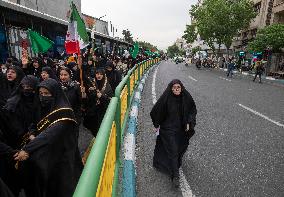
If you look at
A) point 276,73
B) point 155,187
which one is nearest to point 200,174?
point 155,187

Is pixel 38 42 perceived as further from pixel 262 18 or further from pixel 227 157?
pixel 262 18

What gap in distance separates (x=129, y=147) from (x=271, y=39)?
23960 millimetres

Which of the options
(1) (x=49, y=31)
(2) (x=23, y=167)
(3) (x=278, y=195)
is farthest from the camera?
(1) (x=49, y=31)

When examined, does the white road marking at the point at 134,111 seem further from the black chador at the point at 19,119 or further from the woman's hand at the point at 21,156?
the woman's hand at the point at 21,156

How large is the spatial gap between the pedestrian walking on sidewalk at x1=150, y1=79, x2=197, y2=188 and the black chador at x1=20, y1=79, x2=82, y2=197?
162 cm

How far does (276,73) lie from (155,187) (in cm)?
2727

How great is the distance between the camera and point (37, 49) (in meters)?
11.5

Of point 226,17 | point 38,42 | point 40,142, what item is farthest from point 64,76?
point 226,17

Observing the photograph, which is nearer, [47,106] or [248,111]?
[47,106]

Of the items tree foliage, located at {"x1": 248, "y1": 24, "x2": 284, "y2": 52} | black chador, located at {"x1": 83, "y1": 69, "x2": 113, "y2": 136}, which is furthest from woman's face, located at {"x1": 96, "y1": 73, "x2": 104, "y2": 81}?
tree foliage, located at {"x1": 248, "y1": 24, "x2": 284, "y2": 52}

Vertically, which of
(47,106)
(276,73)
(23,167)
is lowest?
(276,73)

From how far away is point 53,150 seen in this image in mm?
3465

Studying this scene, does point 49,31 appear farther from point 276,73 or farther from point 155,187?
point 276,73

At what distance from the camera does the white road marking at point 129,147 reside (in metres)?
5.82
